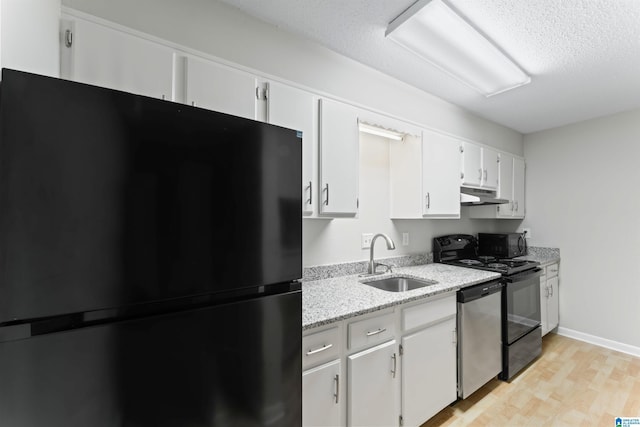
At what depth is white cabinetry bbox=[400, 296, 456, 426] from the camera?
1.63 metres

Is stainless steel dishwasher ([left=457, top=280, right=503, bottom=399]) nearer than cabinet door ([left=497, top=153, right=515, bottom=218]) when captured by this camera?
Yes

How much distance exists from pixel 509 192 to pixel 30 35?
3978 millimetres

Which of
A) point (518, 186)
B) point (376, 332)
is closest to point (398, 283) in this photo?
point (376, 332)

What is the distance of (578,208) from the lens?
315 centimetres

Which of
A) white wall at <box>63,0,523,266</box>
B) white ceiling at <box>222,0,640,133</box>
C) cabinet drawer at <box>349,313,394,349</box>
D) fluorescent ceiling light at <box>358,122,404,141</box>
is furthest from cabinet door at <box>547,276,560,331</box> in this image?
cabinet drawer at <box>349,313,394,349</box>

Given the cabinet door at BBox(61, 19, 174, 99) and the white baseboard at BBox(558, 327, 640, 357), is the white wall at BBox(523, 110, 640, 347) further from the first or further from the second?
the cabinet door at BBox(61, 19, 174, 99)

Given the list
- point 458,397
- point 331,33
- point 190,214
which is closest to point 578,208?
point 458,397

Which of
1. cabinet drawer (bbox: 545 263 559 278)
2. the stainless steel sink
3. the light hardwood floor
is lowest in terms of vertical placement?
the light hardwood floor

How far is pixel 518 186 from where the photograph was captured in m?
3.44

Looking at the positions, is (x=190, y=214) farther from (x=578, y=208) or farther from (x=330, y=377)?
(x=578, y=208)

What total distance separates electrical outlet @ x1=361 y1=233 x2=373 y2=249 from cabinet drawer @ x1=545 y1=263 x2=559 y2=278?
221 cm

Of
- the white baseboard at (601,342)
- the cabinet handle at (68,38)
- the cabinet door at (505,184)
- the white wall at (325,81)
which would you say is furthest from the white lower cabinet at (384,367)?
→ the white baseboard at (601,342)

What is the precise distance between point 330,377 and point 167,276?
3.15 ft

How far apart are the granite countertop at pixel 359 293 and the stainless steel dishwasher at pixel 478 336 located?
100 mm
